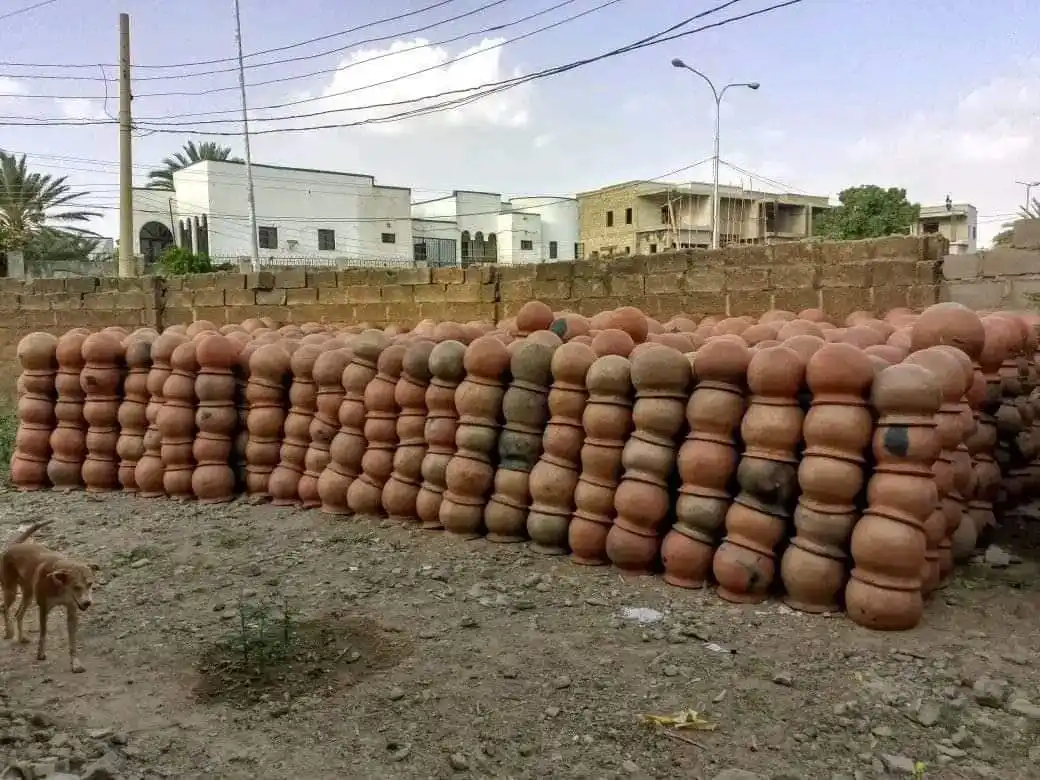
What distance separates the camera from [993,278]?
21.3 ft

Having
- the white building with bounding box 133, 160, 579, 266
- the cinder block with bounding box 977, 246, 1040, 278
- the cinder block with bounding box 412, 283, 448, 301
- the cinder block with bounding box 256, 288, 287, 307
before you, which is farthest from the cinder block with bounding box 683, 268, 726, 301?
the white building with bounding box 133, 160, 579, 266

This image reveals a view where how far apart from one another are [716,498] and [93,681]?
2.96 meters

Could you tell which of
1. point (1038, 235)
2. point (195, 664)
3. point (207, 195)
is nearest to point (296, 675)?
point (195, 664)

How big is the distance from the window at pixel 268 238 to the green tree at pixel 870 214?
21713 millimetres

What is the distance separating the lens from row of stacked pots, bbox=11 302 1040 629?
152 inches

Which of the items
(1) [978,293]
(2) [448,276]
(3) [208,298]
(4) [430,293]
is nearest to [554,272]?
(2) [448,276]

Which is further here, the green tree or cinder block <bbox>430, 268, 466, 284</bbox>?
the green tree

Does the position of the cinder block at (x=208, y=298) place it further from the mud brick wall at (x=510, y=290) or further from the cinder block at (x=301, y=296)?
the cinder block at (x=301, y=296)

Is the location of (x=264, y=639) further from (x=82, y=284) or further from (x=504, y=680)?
(x=82, y=284)

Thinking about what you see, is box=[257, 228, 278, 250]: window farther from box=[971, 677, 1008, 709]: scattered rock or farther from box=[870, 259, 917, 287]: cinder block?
box=[971, 677, 1008, 709]: scattered rock

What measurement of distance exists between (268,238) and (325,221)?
285cm

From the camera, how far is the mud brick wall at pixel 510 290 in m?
6.54

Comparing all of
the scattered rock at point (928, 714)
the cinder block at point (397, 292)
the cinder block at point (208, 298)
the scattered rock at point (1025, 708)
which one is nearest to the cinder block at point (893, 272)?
the scattered rock at point (1025, 708)

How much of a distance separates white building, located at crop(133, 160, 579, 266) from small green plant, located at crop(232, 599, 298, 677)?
2787 centimetres
